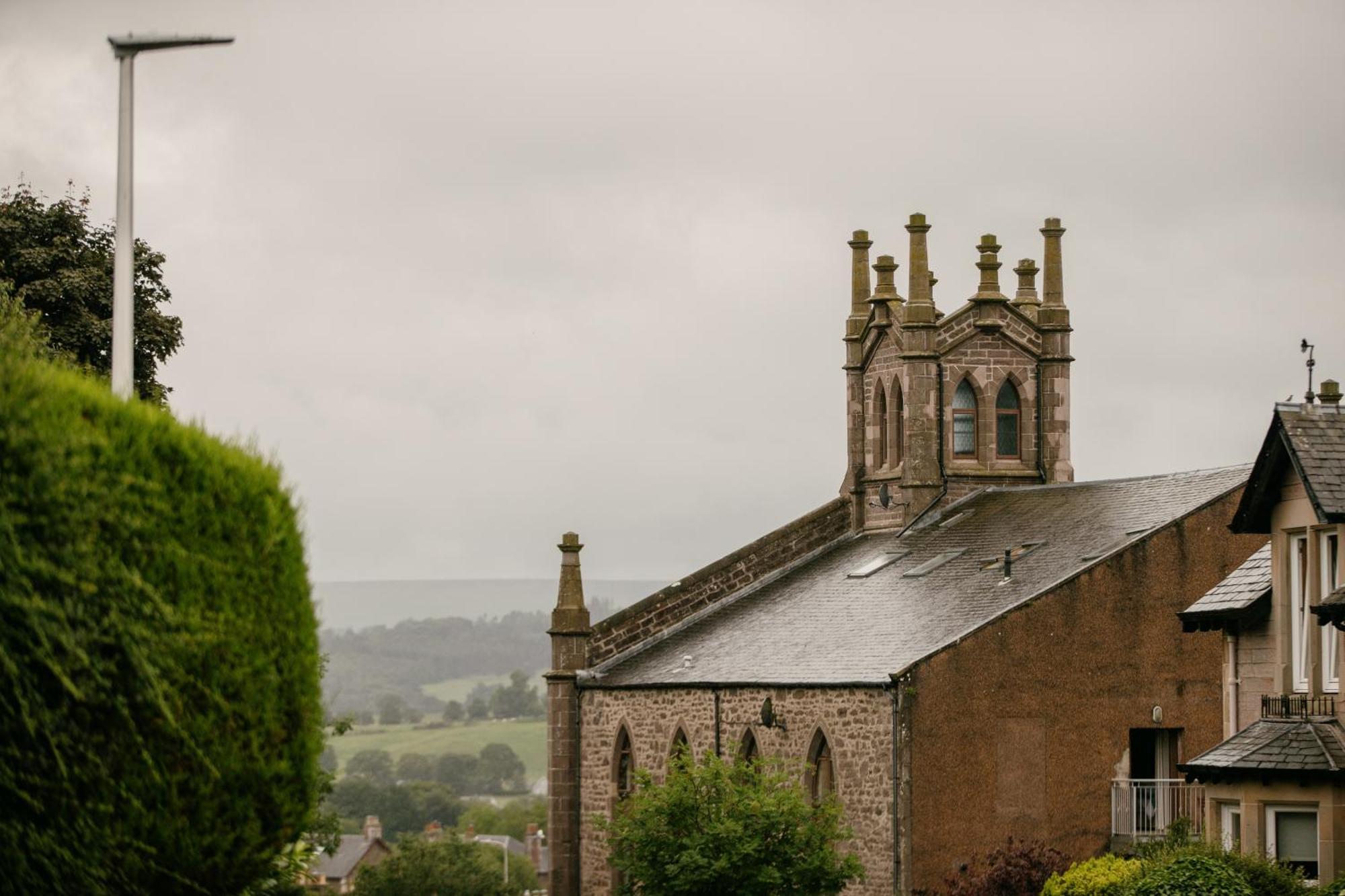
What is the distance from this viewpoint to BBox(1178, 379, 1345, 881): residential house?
96.6ft

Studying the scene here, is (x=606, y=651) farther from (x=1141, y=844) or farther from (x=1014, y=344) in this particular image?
(x=1141, y=844)

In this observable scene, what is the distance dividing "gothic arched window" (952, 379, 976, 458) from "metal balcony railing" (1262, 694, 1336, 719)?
25.5m

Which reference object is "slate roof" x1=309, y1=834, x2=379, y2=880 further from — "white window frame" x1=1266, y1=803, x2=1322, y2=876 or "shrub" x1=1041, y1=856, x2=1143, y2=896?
"white window frame" x1=1266, y1=803, x2=1322, y2=876

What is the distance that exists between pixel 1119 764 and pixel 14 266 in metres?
21.1

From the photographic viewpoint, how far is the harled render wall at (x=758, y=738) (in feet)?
136

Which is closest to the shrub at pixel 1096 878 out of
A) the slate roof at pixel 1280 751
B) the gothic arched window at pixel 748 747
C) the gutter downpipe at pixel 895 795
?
the slate roof at pixel 1280 751

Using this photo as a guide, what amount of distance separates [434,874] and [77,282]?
5452 cm

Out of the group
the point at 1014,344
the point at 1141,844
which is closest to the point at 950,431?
the point at 1014,344

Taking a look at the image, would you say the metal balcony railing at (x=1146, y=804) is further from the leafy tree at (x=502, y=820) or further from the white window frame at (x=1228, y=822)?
the leafy tree at (x=502, y=820)

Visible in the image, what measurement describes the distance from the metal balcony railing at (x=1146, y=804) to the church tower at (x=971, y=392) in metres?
14.4

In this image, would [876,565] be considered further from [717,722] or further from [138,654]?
[138,654]

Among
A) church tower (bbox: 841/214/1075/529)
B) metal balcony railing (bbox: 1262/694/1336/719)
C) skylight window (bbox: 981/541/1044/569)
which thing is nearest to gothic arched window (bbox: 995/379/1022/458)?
church tower (bbox: 841/214/1075/529)

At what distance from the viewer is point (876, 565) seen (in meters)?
51.6

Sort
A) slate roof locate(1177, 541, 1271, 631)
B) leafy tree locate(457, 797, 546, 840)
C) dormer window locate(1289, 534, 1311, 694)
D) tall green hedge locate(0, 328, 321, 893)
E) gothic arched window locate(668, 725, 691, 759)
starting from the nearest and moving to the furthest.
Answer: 1. tall green hedge locate(0, 328, 321, 893)
2. dormer window locate(1289, 534, 1311, 694)
3. slate roof locate(1177, 541, 1271, 631)
4. gothic arched window locate(668, 725, 691, 759)
5. leafy tree locate(457, 797, 546, 840)
